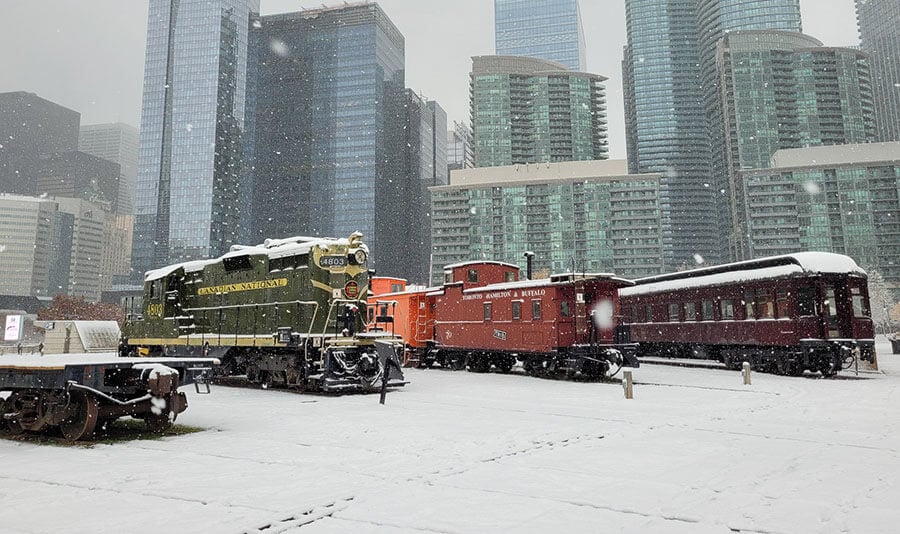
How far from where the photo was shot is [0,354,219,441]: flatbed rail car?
8273 millimetres

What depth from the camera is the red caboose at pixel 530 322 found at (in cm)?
1989

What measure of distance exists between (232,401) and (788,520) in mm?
12181

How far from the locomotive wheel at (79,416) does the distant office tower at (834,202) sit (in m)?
128

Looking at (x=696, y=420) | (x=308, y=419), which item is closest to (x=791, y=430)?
(x=696, y=420)

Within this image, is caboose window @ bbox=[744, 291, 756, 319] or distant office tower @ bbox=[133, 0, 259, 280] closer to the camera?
caboose window @ bbox=[744, 291, 756, 319]

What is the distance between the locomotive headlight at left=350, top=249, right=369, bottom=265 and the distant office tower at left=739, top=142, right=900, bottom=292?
120m

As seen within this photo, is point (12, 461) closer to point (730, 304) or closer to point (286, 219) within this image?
point (730, 304)

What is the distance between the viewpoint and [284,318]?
16016 mm

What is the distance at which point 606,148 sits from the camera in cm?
16225

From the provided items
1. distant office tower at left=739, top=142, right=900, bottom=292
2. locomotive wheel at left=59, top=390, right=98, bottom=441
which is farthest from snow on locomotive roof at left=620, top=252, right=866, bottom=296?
distant office tower at left=739, top=142, right=900, bottom=292

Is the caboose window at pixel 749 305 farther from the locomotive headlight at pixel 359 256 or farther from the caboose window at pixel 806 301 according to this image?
the locomotive headlight at pixel 359 256

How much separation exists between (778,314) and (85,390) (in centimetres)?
2185

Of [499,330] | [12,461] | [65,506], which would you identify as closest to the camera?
[65,506]

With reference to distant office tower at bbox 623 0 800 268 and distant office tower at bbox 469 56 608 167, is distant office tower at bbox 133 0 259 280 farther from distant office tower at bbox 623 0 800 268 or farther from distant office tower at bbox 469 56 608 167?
distant office tower at bbox 623 0 800 268
